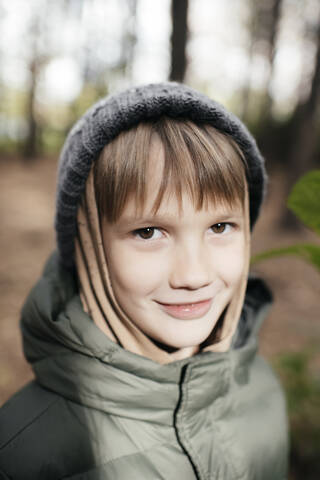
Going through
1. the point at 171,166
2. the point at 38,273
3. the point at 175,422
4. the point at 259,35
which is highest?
the point at 259,35

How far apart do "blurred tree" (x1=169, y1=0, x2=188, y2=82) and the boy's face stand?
10.8 ft

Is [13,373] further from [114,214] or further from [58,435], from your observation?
[114,214]

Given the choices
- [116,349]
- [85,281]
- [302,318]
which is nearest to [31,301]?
[85,281]

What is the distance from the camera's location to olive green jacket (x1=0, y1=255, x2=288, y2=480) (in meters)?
1.01

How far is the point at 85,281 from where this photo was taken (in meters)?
1.17

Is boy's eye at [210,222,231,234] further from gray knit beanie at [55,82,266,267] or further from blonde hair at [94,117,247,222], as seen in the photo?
gray knit beanie at [55,82,266,267]

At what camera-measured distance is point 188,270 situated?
0.97 m

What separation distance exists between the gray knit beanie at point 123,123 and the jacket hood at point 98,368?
0.97 ft

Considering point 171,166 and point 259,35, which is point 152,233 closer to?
point 171,166

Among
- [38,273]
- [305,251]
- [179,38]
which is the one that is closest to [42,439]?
[305,251]

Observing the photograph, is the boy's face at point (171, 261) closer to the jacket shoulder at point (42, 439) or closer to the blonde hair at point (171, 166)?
the blonde hair at point (171, 166)

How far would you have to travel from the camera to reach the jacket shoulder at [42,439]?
3.18 ft

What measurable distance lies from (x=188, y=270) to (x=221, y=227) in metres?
0.20

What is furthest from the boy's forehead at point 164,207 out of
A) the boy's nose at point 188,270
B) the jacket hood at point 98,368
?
the jacket hood at point 98,368
